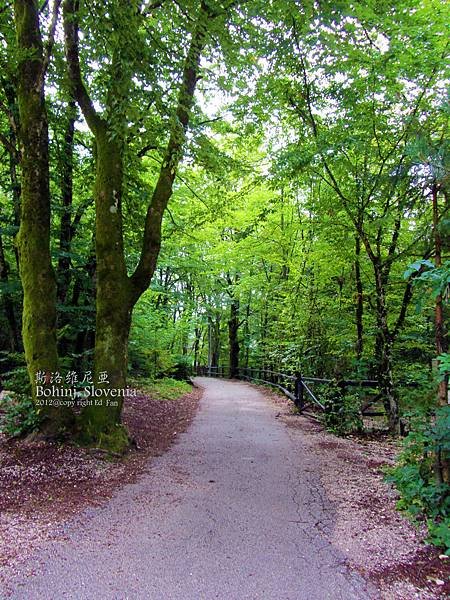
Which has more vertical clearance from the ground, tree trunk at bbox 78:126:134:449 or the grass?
tree trunk at bbox 78:126:134:449

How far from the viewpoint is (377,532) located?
11.8ft

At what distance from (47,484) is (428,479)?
404cm

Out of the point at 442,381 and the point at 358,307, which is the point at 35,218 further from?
the point at 358,307

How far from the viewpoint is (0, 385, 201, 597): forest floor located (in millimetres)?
3301

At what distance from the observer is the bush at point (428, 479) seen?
3475 mm

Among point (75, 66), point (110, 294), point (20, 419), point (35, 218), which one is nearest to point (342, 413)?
point (110, 294)

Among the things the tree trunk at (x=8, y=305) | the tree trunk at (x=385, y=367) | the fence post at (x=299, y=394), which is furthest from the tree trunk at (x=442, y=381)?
the tree trunk at (x=8, y=305)

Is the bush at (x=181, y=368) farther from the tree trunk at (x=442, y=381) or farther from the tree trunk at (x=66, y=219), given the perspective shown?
the tree trunk at (x=442, y=381)

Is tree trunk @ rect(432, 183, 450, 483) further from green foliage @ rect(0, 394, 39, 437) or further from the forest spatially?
green foliage @ rect(0, 394, 39, 437)

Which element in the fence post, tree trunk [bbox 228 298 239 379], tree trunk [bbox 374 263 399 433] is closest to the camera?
tree trunk [bbox 374 263 399 433]

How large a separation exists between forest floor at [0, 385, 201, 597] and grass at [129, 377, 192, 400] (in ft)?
16.5

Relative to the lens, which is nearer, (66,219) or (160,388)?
(66,219)

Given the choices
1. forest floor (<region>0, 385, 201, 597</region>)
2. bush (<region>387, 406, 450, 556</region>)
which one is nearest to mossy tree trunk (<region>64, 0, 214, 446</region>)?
forest floor (<region>0, 385, 201, 597</region>)

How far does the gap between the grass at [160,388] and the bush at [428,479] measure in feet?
27.1
